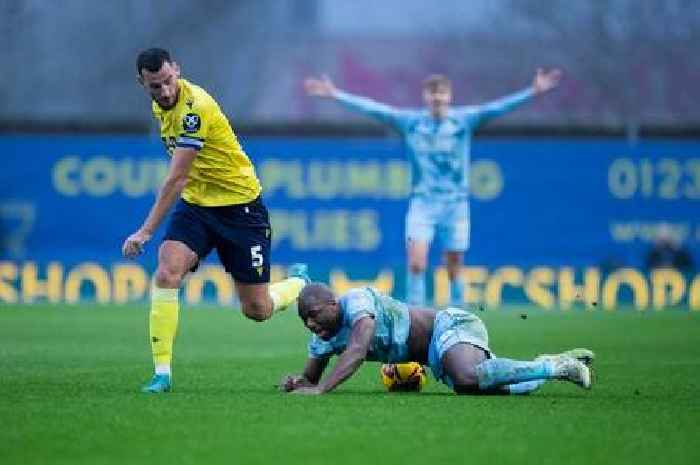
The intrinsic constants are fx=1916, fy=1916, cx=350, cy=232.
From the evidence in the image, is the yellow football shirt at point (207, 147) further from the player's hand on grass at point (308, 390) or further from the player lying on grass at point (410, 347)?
the player's hand on grass at point (308, 390)

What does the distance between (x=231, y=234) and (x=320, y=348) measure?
4.81 ft

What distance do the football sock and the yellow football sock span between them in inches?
58.0

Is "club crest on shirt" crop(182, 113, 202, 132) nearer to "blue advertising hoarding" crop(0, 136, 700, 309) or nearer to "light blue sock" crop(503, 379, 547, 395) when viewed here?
"light blue sock" crop(503, 379, 547, 395)

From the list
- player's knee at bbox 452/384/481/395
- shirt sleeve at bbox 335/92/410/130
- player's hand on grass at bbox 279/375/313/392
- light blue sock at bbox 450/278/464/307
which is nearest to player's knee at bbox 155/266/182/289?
player's hand on grass at bbox 279/375/313/392

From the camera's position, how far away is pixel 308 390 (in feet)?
37.3

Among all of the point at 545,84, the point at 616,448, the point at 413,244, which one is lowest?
the point at 616,448

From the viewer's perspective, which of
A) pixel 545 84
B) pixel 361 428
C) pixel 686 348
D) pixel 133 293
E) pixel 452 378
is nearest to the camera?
pixel 361 428

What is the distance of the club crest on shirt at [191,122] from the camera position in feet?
39.2

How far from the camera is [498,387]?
1133cm

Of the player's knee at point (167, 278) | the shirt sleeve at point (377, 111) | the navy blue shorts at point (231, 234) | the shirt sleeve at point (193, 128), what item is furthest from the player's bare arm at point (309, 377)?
the shirt sleeve at point (377, 111)

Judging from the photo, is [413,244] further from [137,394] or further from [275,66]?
[137,394]

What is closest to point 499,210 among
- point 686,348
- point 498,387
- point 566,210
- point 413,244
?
point 566,210

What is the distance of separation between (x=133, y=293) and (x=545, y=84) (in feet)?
27.1

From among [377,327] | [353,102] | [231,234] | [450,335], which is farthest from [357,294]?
[353,102]
